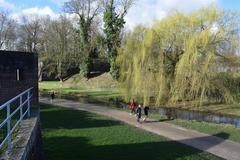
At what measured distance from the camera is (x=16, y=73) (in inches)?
624

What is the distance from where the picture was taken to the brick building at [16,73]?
15.5 metres

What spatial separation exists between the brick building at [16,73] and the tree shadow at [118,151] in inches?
89.0

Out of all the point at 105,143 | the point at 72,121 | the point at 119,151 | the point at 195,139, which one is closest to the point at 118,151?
the point at 119,151

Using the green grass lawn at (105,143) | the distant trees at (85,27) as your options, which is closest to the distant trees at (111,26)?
the distant trees at (85,27)

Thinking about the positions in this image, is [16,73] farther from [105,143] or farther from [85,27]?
[85,27]

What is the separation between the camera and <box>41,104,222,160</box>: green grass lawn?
1584cm

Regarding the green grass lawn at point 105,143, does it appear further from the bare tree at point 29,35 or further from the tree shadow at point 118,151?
the bare tree at point 29,35

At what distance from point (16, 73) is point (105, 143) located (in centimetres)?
485

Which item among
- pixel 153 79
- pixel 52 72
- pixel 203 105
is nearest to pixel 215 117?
pixel 203 105

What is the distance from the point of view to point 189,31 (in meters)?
35.1

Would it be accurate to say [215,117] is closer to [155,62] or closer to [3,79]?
[155,62]

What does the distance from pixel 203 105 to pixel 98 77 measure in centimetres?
3086

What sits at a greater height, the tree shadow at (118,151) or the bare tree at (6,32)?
the bare tree at (6,32)

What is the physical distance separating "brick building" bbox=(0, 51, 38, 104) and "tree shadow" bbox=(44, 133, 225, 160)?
2.26 m
